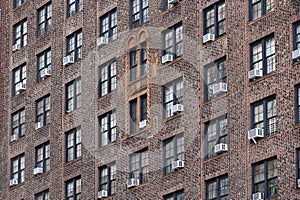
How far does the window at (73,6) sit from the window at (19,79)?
6328 millimetres

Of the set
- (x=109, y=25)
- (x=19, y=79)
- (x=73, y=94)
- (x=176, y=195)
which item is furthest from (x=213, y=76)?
(x=19, y=79)

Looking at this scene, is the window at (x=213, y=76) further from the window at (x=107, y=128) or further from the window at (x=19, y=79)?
the window at (x=19, y=79)

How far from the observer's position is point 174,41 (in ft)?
289

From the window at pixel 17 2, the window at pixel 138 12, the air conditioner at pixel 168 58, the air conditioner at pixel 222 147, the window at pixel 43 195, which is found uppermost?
the window at pixel 17 2

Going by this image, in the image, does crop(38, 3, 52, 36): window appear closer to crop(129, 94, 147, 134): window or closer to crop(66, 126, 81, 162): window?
crop(66, 126, 81, 162): window

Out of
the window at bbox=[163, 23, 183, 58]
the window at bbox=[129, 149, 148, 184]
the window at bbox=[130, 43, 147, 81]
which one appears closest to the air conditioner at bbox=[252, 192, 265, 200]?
the window at bbox=[129, 149, 148, 184]

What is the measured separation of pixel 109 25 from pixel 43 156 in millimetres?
10707

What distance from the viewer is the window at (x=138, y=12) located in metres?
91.8

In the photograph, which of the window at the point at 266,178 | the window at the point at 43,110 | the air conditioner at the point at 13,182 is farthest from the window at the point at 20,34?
the window at the point at 266,178

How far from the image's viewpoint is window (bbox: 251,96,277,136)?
79.2 metres

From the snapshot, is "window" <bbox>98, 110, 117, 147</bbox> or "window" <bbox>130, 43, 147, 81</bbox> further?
"window" <bbox>98, 110, 117, 147</bbox>

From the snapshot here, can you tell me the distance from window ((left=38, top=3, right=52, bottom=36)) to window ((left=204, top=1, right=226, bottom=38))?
1951 cm

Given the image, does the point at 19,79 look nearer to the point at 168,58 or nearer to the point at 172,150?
the point at 168,58

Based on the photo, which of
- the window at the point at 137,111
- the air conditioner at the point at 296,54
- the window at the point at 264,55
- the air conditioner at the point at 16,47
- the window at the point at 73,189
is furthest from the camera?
the air conditioner at the point at 16,47
